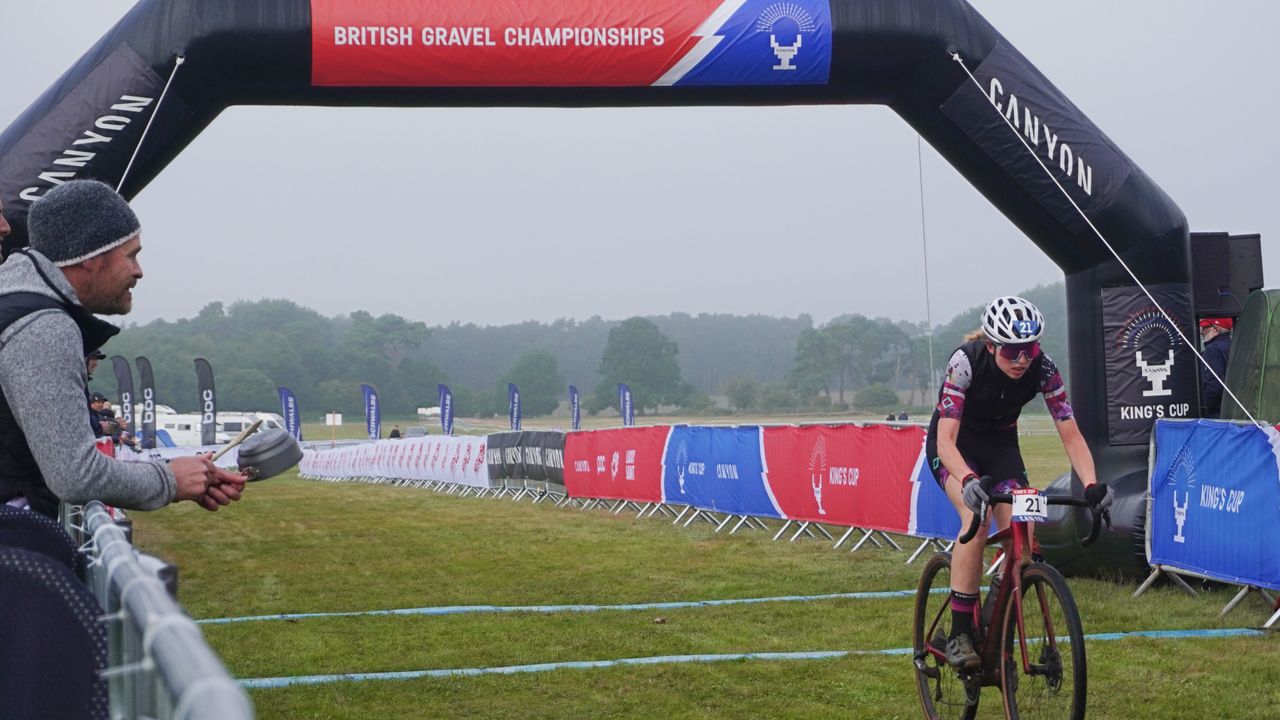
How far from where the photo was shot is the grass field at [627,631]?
6719mm

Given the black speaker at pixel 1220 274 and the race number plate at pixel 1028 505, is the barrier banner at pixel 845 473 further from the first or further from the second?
the race number plate at pixel 1028 505

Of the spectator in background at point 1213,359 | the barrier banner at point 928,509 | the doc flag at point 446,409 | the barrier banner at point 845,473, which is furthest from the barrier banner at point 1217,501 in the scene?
the doc flag at point 446,409

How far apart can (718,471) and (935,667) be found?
1127 centimetres

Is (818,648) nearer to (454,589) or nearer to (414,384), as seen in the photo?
(454,589)

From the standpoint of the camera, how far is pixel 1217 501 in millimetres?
9445

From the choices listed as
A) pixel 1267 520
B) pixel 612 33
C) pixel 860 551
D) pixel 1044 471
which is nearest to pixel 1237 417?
pixel 1267 520

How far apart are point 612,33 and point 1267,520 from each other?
572cm

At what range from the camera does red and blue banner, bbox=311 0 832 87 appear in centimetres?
1001

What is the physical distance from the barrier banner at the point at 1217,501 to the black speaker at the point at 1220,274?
7.00 feet

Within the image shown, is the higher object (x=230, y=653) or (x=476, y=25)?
(x=476, y=25)

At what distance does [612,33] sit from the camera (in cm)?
1020

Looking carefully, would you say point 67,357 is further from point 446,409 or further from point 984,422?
point 446,409

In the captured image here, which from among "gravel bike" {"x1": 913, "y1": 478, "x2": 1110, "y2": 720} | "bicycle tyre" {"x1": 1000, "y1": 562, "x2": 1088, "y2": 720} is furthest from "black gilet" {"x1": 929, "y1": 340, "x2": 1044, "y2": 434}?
"bicycle tyre" {"x1": 1000, "y1": 562, "x2": 1088, "y2": 720}

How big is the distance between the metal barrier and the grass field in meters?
4.05
